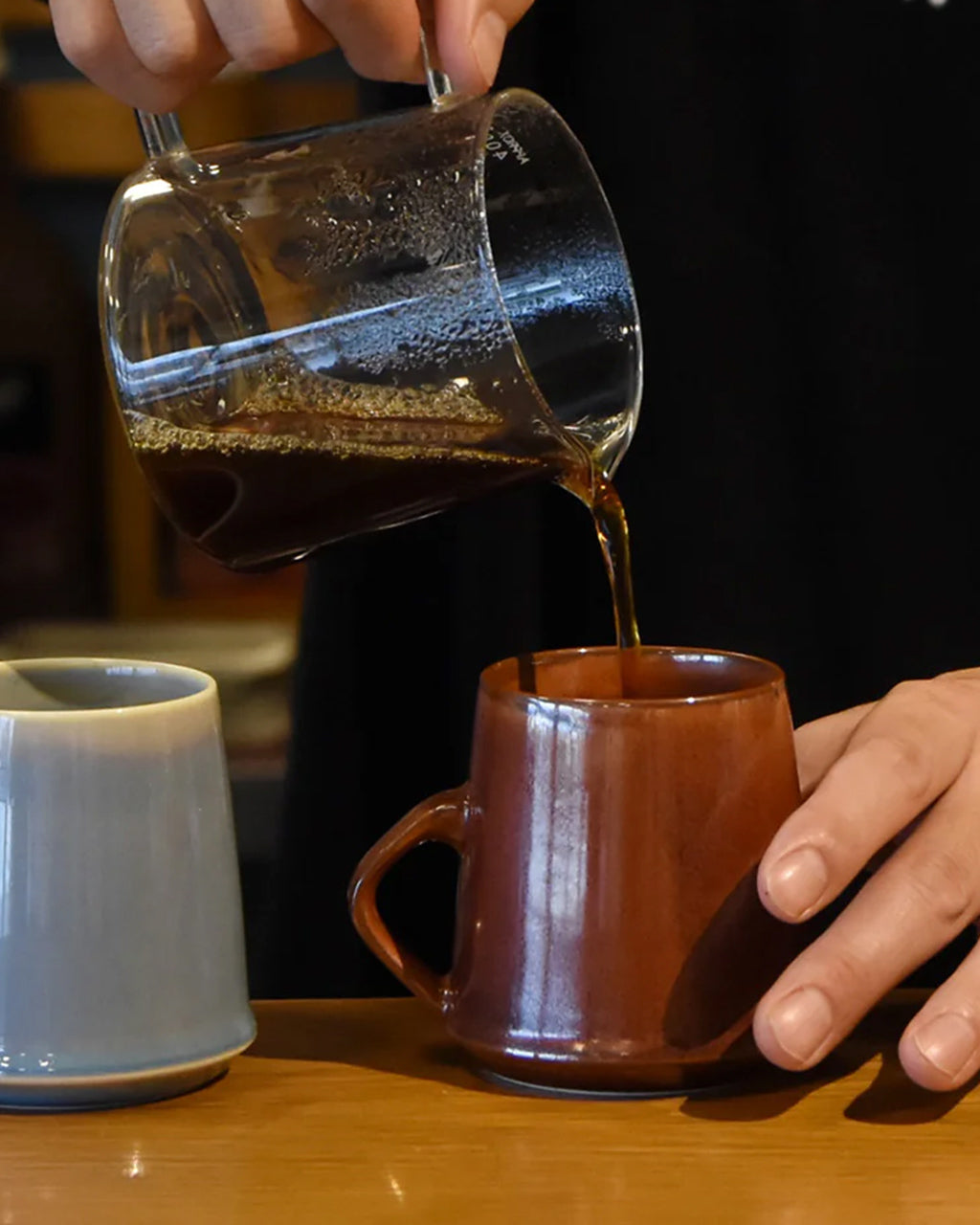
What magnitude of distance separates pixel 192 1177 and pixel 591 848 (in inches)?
7.3

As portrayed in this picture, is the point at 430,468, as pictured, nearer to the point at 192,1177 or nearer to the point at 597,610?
the point at 192,1177

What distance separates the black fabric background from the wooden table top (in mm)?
537

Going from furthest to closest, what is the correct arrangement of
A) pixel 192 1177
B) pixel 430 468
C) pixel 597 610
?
pixel 597 610, pixel 430 468, pixel 192 1177

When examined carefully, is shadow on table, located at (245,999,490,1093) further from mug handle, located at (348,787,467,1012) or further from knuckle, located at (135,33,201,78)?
knuckle, located at (135,33,201,78)

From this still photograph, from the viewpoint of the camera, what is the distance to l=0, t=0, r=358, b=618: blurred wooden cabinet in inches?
83.5

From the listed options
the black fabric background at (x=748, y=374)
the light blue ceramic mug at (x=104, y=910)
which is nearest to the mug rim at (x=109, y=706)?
the light blue ceramic mug at (x=104, y=910)

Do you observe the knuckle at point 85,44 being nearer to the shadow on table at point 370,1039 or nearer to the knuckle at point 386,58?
the knuckle at point 386,58

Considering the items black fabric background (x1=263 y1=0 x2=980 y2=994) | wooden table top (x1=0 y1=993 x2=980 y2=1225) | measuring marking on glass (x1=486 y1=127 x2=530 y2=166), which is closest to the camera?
wooden table top (x1=0 y1=993 x2=980 y2=1225)

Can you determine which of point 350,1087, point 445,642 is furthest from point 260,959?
point 350,1087

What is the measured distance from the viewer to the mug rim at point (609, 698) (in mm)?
749

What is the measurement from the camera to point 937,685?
90 cm

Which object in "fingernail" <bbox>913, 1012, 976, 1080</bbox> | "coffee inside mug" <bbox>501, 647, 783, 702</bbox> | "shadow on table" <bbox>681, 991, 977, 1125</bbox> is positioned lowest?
"shadow on table" <bbox>681, 991, 977, 1125</bbox>

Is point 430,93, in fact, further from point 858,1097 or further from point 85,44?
point 858,1097

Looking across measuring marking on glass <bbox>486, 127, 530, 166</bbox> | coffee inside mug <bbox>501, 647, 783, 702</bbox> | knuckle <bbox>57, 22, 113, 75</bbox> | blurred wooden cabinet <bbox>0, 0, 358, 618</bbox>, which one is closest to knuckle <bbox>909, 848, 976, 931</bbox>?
coffee inside mug <bbox>501, 647, 783, 702</bbox>
